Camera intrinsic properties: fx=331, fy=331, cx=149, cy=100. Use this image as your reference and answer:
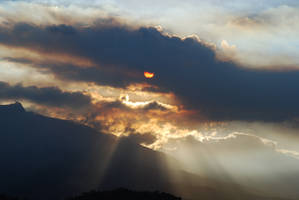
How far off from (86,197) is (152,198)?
63.4 feet

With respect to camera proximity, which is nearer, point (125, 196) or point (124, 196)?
point (125, 196)

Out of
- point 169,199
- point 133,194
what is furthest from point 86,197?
point 169,199

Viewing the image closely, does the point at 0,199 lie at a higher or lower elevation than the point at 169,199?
lower

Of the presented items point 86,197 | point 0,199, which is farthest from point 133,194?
point 0,199

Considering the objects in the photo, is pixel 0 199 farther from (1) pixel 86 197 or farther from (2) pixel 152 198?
(2) pixel 152 198

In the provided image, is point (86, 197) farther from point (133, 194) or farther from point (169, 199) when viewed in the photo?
point (169, 199)

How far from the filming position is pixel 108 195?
319 ft

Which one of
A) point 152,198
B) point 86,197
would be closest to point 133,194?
point 152,198

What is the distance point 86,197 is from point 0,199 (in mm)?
24210

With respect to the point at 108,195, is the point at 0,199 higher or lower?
lower

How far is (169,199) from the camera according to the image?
313 ft

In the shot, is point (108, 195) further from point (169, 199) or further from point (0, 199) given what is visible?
point (0, 199)

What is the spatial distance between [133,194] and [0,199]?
3792 cm

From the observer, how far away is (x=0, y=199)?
94312mm
